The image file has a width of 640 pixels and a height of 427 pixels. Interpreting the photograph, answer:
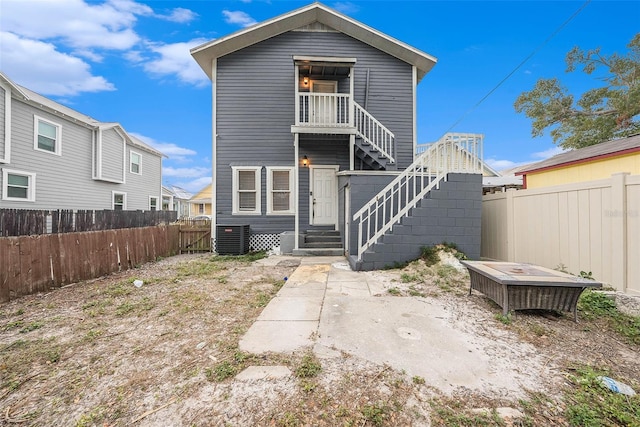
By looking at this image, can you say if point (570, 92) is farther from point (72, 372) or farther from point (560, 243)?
point (72, 372)

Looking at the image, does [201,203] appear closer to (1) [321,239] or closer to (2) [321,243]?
(1) [321,239]

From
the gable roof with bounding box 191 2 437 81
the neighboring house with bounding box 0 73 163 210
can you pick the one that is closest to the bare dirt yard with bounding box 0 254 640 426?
the gable roof with bounding box 191 2 437 81

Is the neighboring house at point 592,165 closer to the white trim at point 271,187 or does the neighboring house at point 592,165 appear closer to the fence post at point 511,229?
the fence post at point 511,229

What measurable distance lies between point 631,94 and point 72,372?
20564 mm

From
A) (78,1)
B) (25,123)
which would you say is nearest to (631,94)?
(78,1)

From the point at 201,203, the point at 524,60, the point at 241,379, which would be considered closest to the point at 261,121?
the point at 241,379

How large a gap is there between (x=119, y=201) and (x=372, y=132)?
14885mm

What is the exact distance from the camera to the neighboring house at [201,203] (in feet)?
101

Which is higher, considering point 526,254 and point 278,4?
point 278,4

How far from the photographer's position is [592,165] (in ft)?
24.6

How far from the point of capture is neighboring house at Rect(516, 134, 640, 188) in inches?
257

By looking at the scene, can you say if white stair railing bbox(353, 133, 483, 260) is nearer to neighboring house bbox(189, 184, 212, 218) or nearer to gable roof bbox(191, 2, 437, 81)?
gable roof bbox(191, 2, 437, 81)

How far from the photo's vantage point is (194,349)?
2.67m

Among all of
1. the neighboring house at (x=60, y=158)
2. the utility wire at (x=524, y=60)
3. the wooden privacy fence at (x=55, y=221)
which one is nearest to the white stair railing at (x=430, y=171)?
the utility wire at (x=524, y=60)
